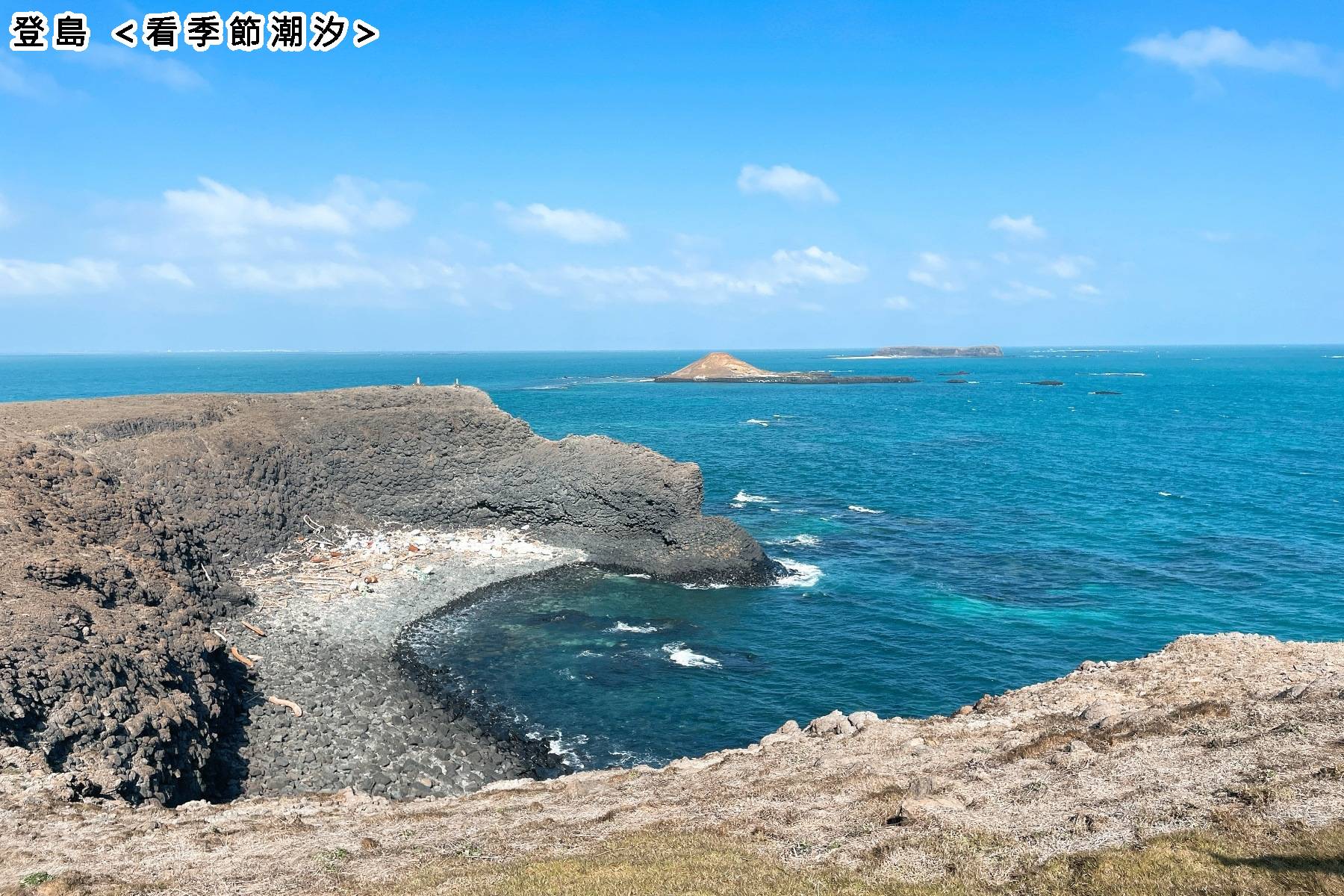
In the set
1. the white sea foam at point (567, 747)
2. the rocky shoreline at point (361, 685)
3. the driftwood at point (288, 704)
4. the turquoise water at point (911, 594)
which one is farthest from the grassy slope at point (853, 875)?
the driftwood at point (288, 704)

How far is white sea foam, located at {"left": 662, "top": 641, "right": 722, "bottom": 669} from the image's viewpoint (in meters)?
36.5

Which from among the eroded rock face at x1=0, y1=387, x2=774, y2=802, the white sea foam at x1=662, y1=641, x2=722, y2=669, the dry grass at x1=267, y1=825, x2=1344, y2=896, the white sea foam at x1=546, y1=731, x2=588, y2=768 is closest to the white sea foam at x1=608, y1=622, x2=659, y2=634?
the white sea foam at x1=662, y1=641, x2=722, y2=669

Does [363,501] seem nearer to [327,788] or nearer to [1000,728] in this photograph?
[327,788]

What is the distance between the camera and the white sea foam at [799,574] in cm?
4731

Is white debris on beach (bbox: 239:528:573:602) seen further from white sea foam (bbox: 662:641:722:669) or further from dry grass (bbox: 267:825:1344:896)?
dry grass (bbox: 267:825:1344:896)

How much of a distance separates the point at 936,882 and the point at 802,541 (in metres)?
42.9

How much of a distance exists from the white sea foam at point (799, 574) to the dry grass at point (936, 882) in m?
31.7

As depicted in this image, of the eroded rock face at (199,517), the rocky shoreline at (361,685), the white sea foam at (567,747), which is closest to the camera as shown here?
the eroded rock face at (199,517)

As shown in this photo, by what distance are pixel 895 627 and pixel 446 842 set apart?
28805 millimetres

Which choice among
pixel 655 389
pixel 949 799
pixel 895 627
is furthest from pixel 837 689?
pixel 655 389

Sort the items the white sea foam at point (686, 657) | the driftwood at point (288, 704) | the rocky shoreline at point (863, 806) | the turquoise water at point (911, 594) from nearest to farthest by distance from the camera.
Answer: the rocky shoreline at point (863, 806) → the driftwood at point (288, 704) → the turquoise water at point (911, 594) → the white sea foam at point (686, 657)

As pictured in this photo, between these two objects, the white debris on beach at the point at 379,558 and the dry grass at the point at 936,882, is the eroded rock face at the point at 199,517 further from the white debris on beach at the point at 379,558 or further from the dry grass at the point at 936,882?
the dry grass at the point at 936,882

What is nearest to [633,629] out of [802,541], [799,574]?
[799,574]

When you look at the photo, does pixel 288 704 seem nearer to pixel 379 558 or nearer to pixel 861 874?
pixel 379 558
